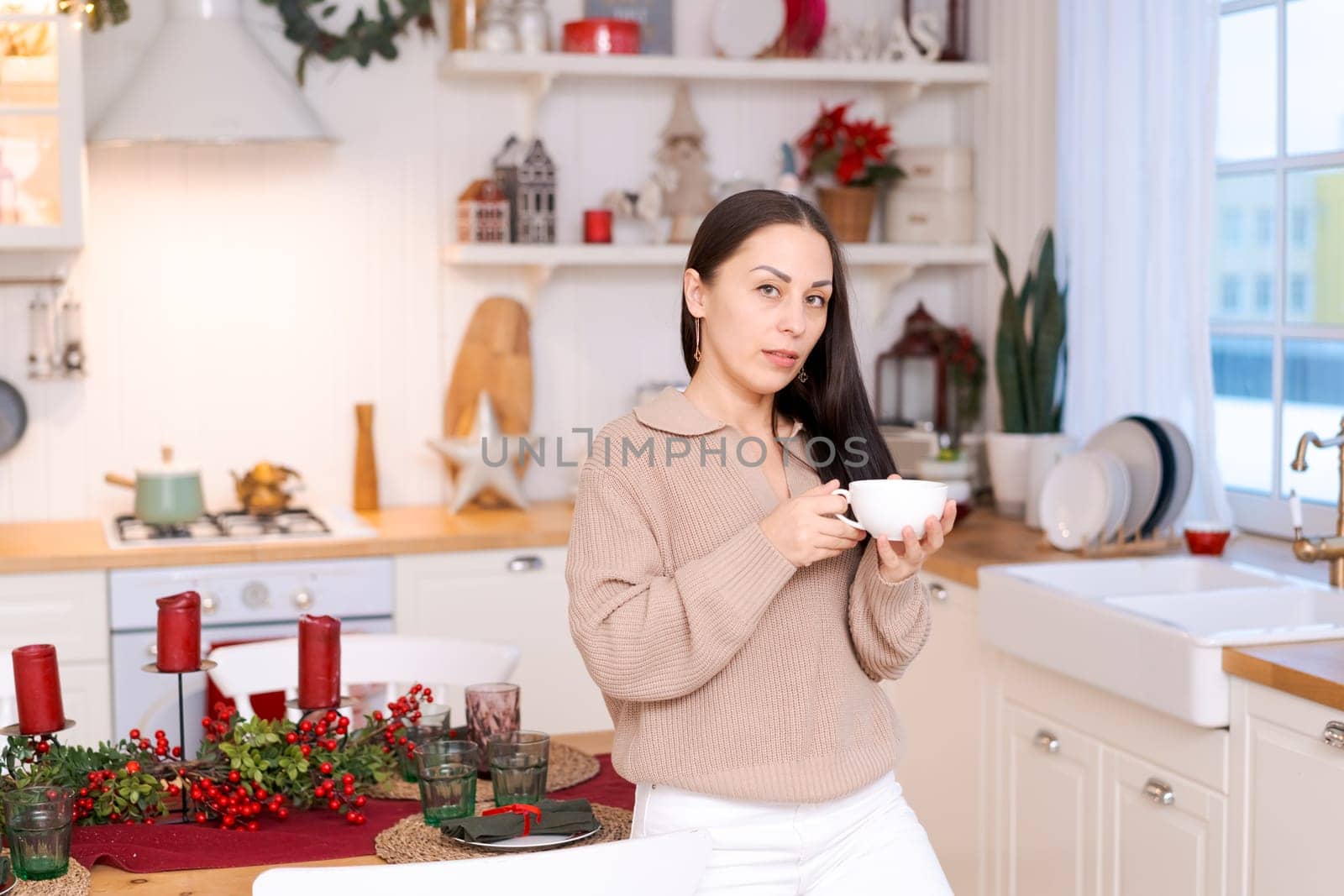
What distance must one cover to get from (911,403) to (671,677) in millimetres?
2721

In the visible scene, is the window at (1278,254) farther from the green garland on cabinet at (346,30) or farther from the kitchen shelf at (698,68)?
the green garland on cabinet at (346,30)

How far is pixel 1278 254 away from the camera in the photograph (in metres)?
2.98

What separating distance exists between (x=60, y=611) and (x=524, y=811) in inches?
71.3

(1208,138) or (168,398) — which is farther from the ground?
(1208,138)

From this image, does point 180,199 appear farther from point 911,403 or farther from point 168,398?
point 911,403

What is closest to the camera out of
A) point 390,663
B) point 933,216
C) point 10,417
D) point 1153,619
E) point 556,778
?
point 556,778

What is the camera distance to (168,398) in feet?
11.8

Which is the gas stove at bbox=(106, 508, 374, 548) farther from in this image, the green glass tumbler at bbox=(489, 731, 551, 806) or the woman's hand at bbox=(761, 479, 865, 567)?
the woman's hand at bbox=(761, 479, 865, 567)

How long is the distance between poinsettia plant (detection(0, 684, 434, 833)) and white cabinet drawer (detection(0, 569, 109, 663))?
1.37 metres

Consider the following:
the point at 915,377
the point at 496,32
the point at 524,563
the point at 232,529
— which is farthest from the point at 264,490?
the point at 915,377

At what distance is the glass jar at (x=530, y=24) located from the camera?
352 cm

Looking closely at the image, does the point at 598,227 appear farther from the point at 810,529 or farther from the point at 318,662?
the point at 810,529

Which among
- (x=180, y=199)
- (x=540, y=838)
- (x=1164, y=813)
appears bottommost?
(x=1164, y=813)

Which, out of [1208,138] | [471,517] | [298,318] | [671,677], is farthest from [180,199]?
[671,677]
